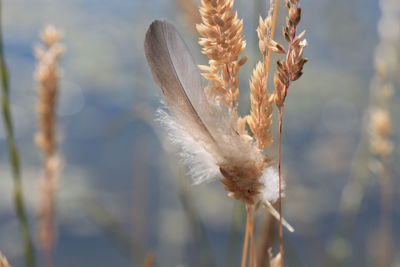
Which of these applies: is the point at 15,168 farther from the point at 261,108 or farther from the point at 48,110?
the point at 261,108

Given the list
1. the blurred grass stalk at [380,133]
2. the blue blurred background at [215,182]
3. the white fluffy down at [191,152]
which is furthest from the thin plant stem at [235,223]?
A: the blue blurred background at [215,182]

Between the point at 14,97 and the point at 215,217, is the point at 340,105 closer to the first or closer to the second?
the point at 215,217

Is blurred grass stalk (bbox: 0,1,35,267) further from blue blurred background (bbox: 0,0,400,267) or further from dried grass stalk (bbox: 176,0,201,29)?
blue blurred background (bbox: 0,0,400,267)

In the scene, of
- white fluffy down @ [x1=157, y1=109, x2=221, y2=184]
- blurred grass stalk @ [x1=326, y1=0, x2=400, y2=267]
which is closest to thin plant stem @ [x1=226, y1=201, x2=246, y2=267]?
blurred grass stalk @ [x1=326, y1=0, x2=400, y2=267]

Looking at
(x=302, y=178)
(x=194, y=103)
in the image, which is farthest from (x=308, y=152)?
(x=194, y=103)

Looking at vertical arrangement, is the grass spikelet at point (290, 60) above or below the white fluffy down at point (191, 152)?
above

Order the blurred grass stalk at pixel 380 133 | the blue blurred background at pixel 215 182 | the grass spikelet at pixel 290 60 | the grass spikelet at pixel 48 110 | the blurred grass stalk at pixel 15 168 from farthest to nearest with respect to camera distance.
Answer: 1. the blue blurred background at pixel 215 182
2. the blurred grass stalk at pixel 380 133
3. the grass spikelet at pixel 48 110
4. the blurred grass stalk at pixel 15 168
5. the grass spikelet at pixel 290 60

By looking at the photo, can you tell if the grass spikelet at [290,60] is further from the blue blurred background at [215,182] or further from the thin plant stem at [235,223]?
the blue blurred background at [215,182]
